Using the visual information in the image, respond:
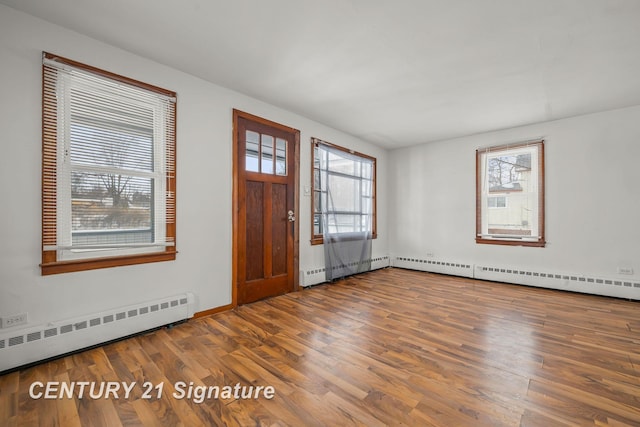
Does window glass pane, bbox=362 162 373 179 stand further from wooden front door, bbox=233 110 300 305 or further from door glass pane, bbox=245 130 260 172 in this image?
door glass pane, bbox=245 130 260 172

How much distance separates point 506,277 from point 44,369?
5.91 metres

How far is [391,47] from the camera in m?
2.55

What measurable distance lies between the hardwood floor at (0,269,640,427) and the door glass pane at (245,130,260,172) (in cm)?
181

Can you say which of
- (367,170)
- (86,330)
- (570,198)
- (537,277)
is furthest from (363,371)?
(570,198)

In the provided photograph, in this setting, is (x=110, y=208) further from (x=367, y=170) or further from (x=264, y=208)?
(x=367, y=170)

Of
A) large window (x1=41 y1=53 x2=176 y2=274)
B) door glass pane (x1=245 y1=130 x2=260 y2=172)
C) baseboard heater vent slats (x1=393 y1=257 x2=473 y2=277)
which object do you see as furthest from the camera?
baseboard heater vent slats (x1=393 y1=257 x2=473 y2=277)

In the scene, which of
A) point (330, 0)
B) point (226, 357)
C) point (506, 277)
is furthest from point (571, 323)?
point (330, 0)

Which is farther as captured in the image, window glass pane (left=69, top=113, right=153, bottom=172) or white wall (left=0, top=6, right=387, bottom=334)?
window glass pane (left=69, top=113, right=153, bottom=172)

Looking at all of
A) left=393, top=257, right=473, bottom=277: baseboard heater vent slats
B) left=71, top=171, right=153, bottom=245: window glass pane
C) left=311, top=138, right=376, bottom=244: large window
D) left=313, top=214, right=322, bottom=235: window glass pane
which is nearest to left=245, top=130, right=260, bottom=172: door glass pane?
left=311, top=138, right=376, bottom=244: large window

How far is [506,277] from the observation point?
15.7ft

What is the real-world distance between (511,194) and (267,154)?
13.6ft

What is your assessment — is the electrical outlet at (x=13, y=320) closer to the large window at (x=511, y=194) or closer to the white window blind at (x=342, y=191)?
the white window blind at (x=342, y=191)

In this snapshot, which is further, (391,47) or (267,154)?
(267,154)

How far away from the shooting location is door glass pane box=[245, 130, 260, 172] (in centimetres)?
366
